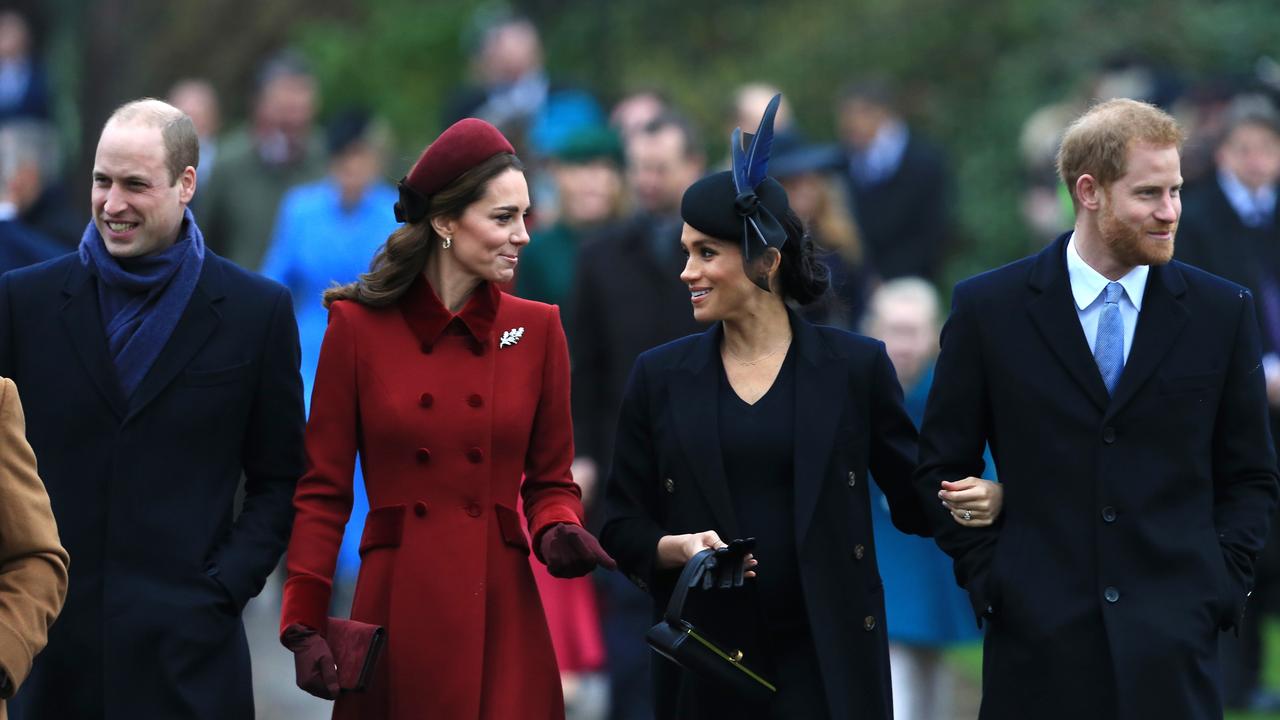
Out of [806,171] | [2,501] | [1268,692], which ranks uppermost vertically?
[806,171]

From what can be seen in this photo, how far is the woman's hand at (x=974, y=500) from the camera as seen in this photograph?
6.73 metres

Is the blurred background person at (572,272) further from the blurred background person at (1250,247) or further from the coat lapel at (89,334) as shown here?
the coat lapel at (89,334)

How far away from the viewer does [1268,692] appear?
11898 millimetres

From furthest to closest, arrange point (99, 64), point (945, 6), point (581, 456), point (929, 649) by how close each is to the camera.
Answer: point (945, 6), point (99, 64), point (581, 456), point (929, 649)

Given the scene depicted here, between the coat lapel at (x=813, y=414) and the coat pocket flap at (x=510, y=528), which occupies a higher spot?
the coat lapel at (x=813, y=414)

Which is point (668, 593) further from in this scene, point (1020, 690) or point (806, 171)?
point (806, 171)

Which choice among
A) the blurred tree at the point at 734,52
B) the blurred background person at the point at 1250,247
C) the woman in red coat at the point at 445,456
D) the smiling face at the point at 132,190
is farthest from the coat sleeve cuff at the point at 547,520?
the blurred tree at the point at 734,52

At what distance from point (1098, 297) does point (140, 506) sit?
9.18ft

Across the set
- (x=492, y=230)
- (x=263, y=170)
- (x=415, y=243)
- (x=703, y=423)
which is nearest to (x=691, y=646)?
(x=703, y=423)

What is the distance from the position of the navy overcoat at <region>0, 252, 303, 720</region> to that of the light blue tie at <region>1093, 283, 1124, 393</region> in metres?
2.42

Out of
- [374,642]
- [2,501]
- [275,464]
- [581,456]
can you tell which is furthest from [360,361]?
→ [581,456]

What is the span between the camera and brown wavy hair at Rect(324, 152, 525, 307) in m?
6.96

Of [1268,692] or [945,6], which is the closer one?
[1268,692]

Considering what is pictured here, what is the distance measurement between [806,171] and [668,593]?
415cm
